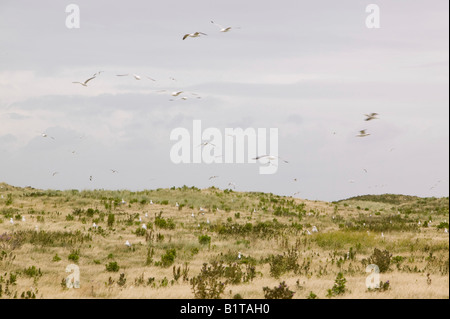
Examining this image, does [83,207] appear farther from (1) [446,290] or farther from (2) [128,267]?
(1) [446,290]

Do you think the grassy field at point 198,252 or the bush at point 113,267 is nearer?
the grassy field at point 198,252

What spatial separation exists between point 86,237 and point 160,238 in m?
2.94

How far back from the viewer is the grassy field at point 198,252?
434 inches

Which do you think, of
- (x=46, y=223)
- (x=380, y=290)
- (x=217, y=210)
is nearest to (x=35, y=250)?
(x=46, y=223)

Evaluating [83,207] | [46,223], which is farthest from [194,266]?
[83,207]

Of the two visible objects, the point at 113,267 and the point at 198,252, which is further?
the point at 198,252

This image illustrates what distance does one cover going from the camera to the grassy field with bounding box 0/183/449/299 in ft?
36.1

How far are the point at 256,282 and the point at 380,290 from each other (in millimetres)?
3104

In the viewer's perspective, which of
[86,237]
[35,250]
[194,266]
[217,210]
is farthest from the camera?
[217,210]

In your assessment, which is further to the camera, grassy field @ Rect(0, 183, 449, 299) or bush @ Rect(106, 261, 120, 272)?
bush @ Rect(106, 261, 120, 272)

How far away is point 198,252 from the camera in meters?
17.2

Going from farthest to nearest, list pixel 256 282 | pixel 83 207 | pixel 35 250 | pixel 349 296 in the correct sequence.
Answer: pixel 83 207 → pixel 35 250 → pixel 256 282 → pixel 349 296

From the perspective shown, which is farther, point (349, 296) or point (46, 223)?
point (46, 223)

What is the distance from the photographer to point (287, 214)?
31391 millimetres
